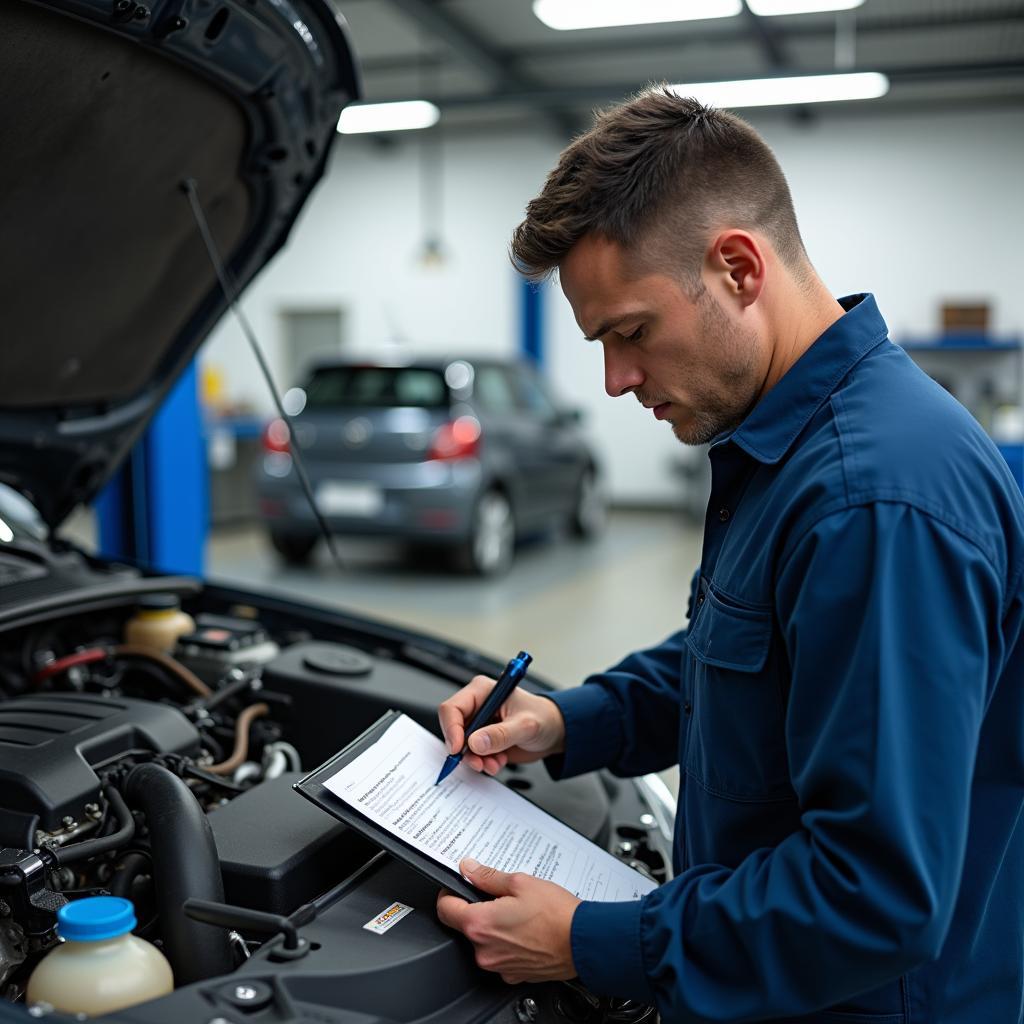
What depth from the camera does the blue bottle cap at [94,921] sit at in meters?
0.92

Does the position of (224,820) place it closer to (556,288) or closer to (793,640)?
(793,640)

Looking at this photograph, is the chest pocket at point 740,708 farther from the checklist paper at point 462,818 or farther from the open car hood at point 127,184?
the open car hood at point 127,184

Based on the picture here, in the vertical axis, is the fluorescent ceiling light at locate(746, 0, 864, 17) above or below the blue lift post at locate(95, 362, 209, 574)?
above

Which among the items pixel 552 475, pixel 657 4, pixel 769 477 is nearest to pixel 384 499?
pixel 552 475

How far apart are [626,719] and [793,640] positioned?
1.68ft

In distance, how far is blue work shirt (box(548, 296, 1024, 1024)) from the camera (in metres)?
0.84

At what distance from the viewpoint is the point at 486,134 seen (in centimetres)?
1060

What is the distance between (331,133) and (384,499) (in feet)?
14.1

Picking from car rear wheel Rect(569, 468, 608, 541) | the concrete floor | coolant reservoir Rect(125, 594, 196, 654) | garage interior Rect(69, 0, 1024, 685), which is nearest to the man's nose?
coolant reservoir Rect(125, 594, 196, 654)

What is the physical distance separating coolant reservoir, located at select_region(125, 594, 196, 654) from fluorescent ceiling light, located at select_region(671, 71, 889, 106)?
18.9 feet

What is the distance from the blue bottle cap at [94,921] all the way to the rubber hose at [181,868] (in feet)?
0.42

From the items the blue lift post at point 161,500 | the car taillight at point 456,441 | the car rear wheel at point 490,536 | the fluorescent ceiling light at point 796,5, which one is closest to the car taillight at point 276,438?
the car taillight at point 456,441

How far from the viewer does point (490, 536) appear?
21.2ft

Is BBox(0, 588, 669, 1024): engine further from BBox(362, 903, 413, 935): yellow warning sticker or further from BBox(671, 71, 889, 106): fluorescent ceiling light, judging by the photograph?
BBox(671, 71, 889, 106): fluorescent ceiling light
